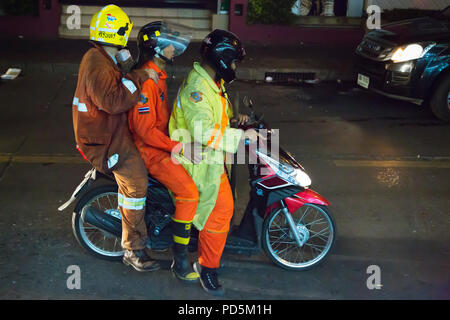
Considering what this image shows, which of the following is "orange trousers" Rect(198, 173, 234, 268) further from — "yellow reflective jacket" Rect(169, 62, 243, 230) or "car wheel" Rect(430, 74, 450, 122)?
"car wheel" Rect(430, 74, 450, 122)

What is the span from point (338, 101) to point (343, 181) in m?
3.20

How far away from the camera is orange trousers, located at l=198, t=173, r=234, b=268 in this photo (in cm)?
415

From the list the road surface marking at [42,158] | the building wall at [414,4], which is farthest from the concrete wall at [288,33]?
the road surface marking at [42,158]

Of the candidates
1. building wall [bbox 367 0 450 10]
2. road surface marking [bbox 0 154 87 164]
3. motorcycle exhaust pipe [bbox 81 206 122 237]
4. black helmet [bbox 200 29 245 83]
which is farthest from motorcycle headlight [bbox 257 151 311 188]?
building wall [bbox 367 0 450 10]

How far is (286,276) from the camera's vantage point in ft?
14.4

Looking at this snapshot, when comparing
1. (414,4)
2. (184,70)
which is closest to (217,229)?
(184,70)

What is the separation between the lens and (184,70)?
10328 mm

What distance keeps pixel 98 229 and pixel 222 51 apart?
173 centimetres

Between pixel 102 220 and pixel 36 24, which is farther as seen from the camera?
pixel 36 24

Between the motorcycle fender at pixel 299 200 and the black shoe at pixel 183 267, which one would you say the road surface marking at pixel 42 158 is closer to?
the black shoe at pixel 183 267

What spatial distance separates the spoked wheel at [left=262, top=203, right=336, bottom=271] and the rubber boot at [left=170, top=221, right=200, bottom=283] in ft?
1.93

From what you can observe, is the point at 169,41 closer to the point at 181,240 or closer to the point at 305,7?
the point at 181,240

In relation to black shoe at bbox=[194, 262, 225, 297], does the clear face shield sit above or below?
above
